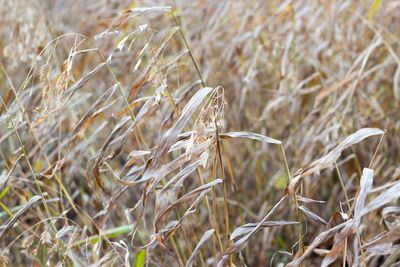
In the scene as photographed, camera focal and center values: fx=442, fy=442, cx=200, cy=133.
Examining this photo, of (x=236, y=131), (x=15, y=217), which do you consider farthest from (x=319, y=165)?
(x=236, y=131)

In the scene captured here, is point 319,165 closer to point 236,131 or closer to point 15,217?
point 15,217

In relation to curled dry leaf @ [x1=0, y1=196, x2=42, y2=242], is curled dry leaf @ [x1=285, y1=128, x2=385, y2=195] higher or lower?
lower

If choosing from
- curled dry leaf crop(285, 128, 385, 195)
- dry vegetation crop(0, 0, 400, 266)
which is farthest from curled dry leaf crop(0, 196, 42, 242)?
curled dry leaf crop(285, 128, 385, 195)

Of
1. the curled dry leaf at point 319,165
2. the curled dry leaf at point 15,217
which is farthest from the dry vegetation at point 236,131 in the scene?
the curled dry leaf at point 319,165

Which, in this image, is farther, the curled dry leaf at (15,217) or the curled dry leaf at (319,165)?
the curled dry leaf at (15,217)

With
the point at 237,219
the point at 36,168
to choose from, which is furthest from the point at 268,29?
the point at 36,168

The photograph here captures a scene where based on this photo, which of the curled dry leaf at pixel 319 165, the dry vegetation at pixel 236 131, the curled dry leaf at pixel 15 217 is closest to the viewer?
the curled dry leaf at pixel 319 165

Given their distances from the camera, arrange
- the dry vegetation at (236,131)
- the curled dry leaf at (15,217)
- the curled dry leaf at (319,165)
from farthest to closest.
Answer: the dry vegetation at (236,131)
the curled dry leaf at (15,217)
the curled dry leaf at (319,165)

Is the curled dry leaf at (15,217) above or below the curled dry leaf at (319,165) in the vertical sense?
above

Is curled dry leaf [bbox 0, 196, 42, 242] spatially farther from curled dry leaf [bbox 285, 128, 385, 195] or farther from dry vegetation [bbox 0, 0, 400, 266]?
curled dry leaf [bbox 285, 128, 385, 195]

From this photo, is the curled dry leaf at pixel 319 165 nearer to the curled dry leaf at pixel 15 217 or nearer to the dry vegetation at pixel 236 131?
→ the dry vegetation at pixel 236 131

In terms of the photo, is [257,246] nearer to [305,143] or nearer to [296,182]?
[305,143]
